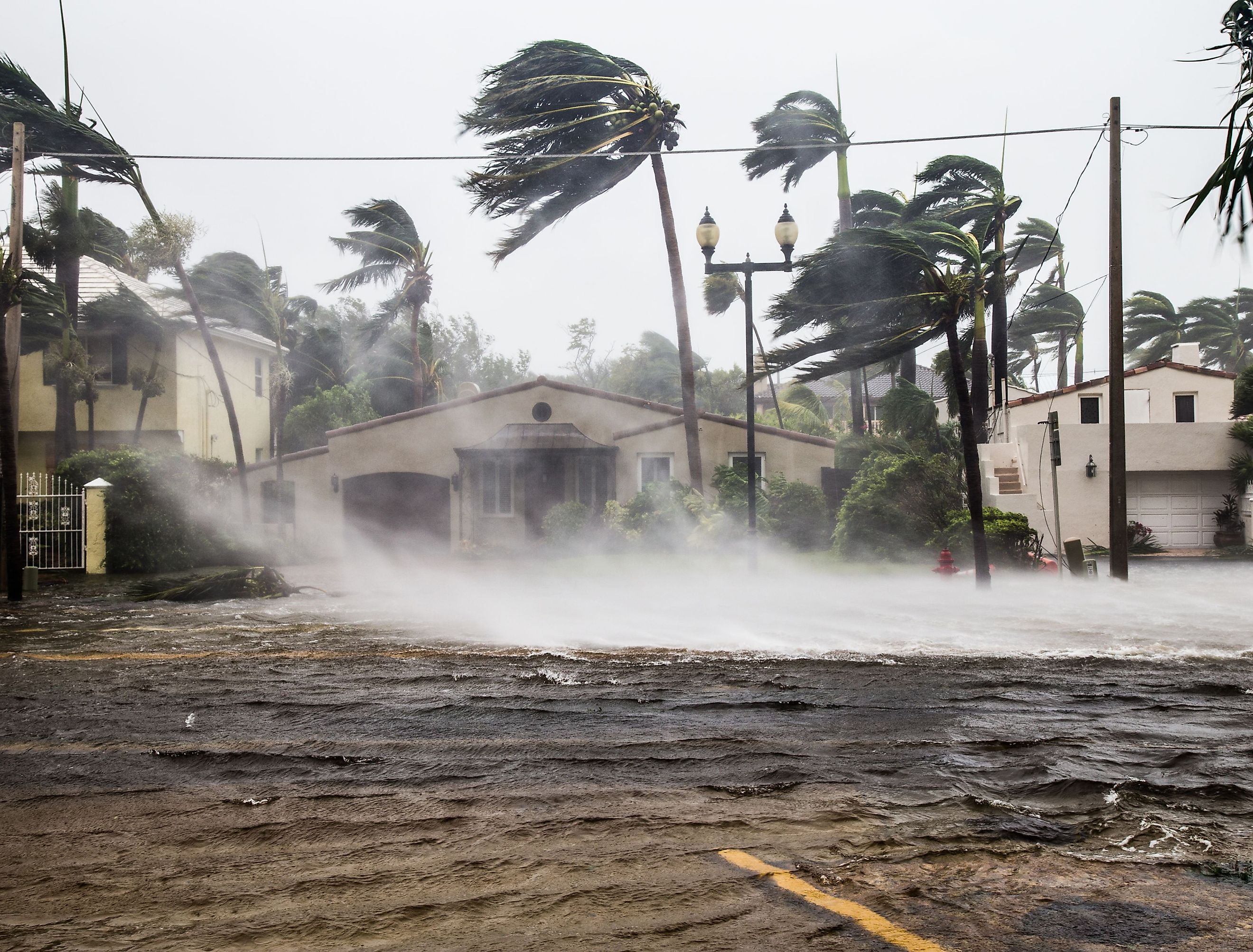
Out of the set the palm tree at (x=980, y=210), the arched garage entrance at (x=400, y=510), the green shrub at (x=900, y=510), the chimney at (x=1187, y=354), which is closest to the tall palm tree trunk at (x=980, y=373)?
the palm tree at (x=980, y=210)

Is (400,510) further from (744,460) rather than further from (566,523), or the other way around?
(744,460)

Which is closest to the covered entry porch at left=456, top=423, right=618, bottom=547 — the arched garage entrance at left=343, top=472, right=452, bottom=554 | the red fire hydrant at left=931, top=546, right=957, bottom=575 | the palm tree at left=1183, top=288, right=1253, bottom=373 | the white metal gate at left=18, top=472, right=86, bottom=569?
the arched garage entrance at left=343, top=472, right=452, bottom=554

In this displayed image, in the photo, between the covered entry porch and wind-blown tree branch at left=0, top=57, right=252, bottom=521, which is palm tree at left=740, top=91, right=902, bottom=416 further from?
wind-blown tree branch at left=0, top=57, right=252, bottom=521

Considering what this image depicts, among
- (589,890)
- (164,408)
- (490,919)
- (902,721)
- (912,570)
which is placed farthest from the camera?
(164,408)

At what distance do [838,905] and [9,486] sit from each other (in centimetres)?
1658

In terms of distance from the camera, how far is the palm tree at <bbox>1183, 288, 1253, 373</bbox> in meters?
44.2

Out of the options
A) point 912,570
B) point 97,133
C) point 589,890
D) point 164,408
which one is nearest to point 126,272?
point 164,408

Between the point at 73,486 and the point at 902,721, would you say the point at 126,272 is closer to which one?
the point at 73,486

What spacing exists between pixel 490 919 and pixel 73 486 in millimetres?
20409

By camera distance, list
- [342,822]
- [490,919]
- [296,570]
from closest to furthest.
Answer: [490,919] < [342,822] < [296,570]

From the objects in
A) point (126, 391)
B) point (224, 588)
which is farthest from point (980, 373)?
point (126, 391)

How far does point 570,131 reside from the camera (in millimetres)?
26109

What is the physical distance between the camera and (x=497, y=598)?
1633cm

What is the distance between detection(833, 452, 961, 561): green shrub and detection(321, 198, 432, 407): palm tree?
21.4 m
